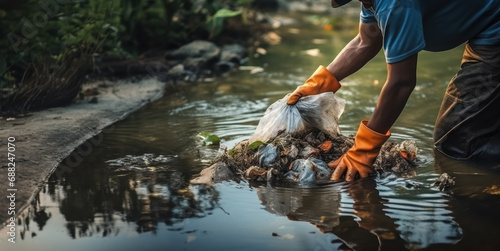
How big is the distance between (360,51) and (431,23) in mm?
524

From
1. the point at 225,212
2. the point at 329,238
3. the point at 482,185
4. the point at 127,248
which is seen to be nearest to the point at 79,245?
the point at 127,248

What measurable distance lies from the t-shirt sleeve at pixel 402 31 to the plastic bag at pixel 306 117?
711 millimetres

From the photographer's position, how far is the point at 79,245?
107 inches

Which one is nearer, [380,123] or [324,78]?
[380,123]

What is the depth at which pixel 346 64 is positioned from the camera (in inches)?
158

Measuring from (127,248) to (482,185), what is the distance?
2018mm

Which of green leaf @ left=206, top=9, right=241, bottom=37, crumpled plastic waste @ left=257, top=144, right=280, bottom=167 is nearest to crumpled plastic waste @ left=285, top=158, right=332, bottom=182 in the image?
crumpled plastic waste @ left=257, top=144, right=280, bottom=167

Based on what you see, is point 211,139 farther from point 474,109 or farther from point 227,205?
point 474,109

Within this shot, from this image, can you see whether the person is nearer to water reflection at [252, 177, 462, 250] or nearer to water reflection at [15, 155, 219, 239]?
water reflection at [252, 177, 462, 250]

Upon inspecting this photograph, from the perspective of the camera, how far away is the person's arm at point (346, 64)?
3.91m

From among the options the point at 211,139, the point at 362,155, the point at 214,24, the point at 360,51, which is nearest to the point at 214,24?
the point at 214,24

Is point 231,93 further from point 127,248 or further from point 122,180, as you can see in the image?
point 127,248

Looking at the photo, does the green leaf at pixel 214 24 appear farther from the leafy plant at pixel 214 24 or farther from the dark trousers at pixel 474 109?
the dark trousers at pixel 474 109

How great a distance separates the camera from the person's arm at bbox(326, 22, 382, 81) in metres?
3.88
